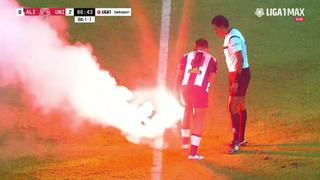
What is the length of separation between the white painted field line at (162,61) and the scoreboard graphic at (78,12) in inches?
41.9

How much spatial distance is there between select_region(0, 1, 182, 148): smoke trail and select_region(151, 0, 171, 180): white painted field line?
2.66ft

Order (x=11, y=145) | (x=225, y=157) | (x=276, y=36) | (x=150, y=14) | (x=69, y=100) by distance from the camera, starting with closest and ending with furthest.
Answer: (x=225, y=157)
(x=11, y=145)
(x=69, y=100)
(x=276, y=36)
(x=150, y=14)

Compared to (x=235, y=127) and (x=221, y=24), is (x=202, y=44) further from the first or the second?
(x=235, y=127)

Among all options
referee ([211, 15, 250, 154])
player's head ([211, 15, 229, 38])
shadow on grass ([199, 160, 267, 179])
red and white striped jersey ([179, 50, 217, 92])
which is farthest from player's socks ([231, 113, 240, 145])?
player's head ([211, 15, 229, 38])

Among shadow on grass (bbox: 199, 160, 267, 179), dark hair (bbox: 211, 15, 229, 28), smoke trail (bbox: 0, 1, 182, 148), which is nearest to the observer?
shadow on grass (bbox: 199, 160, 267, 179)

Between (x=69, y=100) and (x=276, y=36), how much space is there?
638 centimetres

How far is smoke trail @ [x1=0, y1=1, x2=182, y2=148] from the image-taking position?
1284cm

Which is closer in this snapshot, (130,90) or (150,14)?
(130,90)

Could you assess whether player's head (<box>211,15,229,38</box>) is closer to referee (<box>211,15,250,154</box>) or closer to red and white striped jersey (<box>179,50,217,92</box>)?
referee (<box>211,15,250,154</box>)

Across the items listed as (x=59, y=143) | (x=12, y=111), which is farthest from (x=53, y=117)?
(x=59, y=143)

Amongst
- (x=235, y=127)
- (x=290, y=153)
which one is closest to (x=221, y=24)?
(x=235, y=127)

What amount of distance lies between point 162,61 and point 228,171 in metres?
7.52

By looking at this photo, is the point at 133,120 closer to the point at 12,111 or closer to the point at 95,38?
the point at 12,111

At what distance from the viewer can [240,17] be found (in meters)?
19.2
